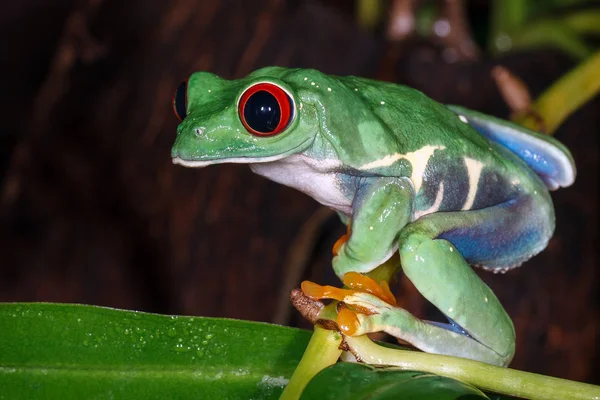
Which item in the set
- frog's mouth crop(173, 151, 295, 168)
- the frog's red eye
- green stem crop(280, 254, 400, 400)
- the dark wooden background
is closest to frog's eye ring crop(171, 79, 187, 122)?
the frog's red eye

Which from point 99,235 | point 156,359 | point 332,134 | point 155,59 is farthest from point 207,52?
point 156,359

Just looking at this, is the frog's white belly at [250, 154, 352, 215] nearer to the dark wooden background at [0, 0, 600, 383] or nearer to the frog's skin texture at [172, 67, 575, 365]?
the frog's skin texture at [172, 67, 575, 365]

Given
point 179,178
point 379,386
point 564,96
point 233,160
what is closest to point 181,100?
point 233,160

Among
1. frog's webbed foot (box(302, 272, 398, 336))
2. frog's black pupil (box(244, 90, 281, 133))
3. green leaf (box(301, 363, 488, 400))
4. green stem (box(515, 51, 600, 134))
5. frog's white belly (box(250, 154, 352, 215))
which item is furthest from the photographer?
green stem (box(515, 51, 600, 134))

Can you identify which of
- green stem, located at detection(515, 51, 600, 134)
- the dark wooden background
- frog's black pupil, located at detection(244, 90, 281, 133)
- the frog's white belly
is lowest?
the dark wooden background

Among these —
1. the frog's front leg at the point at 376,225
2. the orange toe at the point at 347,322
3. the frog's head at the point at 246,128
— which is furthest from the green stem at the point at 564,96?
the orange toe at the point at 347,322

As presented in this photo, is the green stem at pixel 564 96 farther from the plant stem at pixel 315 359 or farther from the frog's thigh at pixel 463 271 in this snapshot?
the plant stem at pixel 315 359

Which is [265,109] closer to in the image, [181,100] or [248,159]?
[248,159]
